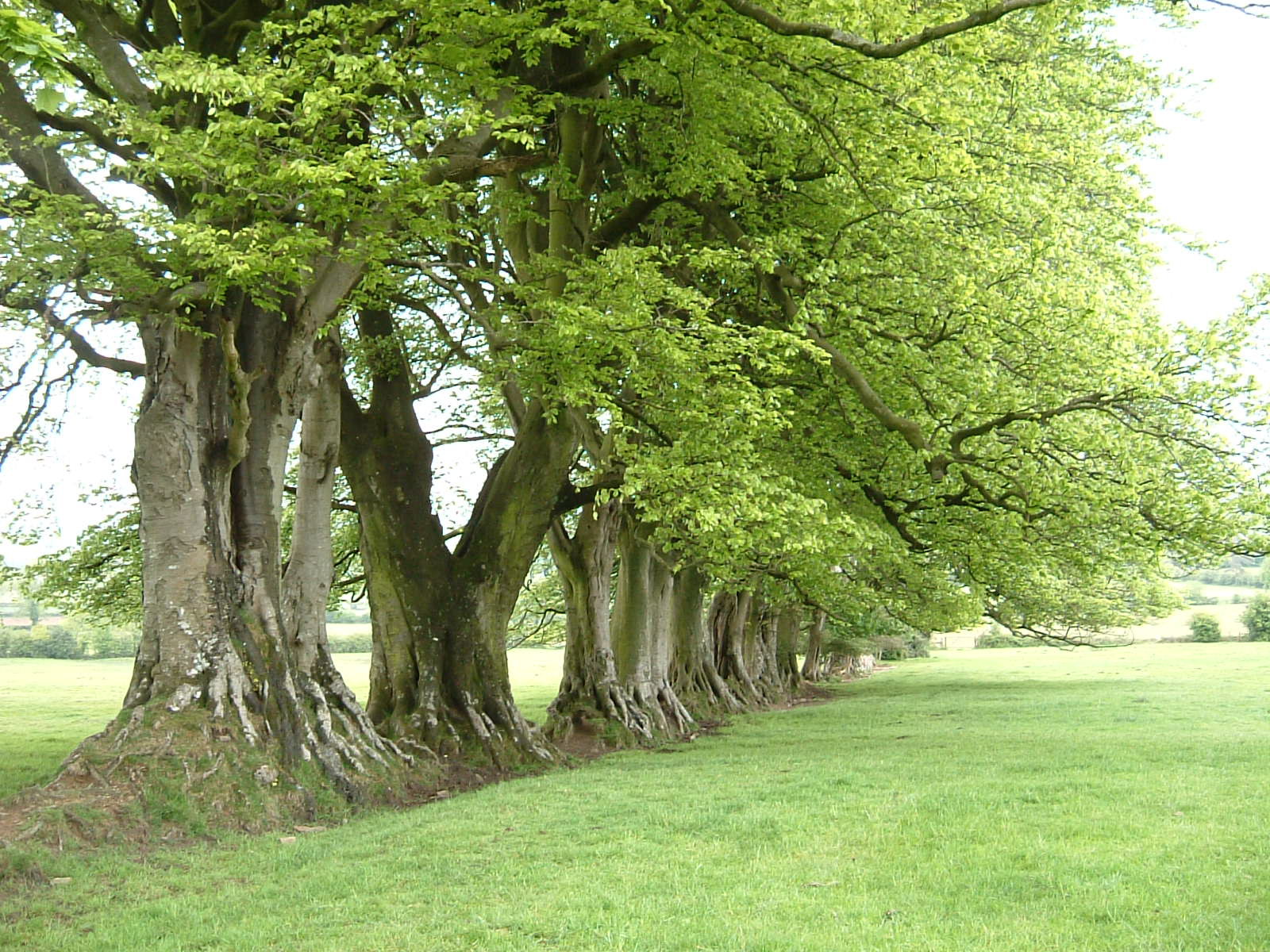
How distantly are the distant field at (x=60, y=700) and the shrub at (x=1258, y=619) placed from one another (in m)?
51.8

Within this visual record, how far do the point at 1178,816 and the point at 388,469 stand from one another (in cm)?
1151

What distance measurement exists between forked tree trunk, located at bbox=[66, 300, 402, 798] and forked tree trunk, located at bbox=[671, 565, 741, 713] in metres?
16.0

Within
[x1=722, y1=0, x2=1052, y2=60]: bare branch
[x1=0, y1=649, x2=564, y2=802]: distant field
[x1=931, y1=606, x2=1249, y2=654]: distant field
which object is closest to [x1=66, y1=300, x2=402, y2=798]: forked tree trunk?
[x1=0, y1=649, x2=564, y2=802]: distant field

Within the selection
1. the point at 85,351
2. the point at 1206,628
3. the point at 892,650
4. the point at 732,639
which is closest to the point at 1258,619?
the point at 1206,628

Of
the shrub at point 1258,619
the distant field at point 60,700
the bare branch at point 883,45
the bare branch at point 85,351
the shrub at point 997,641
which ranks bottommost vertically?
the distant field at point 60,700

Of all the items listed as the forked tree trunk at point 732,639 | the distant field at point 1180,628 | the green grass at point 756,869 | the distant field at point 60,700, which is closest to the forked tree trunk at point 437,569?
the green grass at point 756,869

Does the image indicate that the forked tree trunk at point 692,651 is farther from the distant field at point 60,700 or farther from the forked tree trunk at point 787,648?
the forked tree trunk at point 787,648

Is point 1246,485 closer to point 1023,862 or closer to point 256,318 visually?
point 1023,862

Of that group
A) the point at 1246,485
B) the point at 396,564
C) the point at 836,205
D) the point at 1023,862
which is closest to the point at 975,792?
the point at 1023,862

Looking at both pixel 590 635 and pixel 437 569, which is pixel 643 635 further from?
pixel 437 569

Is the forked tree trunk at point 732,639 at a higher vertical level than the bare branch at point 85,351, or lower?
lower

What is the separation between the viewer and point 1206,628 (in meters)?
82.4

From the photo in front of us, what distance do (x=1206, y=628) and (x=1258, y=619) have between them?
3777 mm

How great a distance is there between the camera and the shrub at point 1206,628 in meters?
81.6
